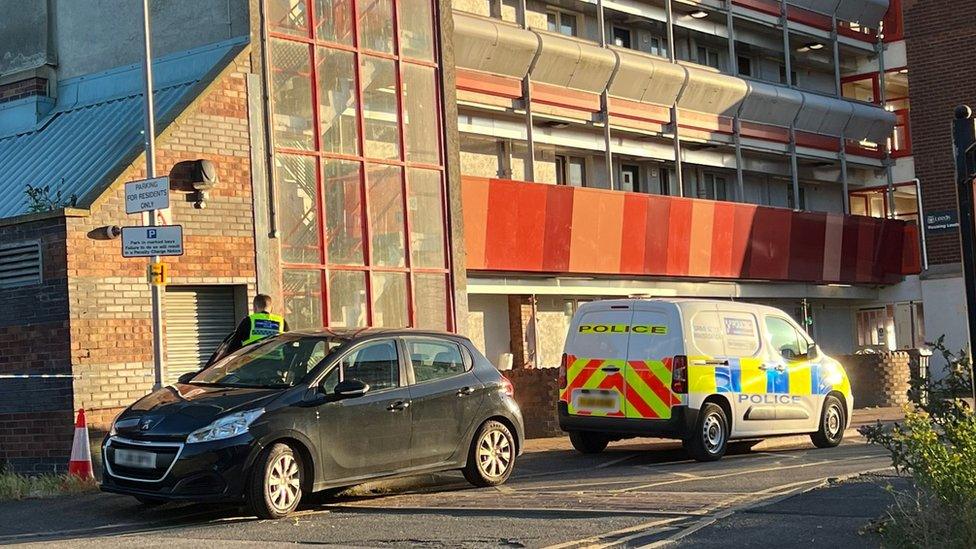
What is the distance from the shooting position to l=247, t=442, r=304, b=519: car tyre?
11.5 meters

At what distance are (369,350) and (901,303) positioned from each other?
2708cm

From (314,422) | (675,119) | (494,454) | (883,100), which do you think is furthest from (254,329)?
(883,100)

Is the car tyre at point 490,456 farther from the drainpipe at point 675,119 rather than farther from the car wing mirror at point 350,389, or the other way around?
the drainpipe at point 675,119

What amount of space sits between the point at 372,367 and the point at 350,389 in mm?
674

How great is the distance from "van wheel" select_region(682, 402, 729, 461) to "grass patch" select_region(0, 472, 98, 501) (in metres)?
6.78

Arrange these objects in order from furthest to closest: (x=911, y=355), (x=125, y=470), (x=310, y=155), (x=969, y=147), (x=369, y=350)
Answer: (x=911, y=355) < (x=310, y=155) < (x=369, y=350) < (x=125, y=470) < (x=969, y=147)

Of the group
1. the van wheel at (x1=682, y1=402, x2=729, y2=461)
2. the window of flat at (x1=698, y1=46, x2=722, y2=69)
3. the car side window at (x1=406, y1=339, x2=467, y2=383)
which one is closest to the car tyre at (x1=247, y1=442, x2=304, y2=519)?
the car side window at (x1=406, y1=339, x2=467, y2=383)

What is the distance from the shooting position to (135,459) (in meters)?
11.8

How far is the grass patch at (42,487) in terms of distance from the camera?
14102 mm

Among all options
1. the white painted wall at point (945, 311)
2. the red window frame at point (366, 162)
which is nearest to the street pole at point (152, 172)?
the red window frame at point (366, 162)

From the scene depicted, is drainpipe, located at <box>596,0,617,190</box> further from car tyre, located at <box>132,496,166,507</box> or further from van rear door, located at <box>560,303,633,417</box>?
car tyre, located at <box>132,496,166,507</box>

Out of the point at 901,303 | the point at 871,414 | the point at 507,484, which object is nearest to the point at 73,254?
the point at 507,484

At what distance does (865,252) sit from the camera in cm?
3541

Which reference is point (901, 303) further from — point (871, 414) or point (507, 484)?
point (507, 484)
